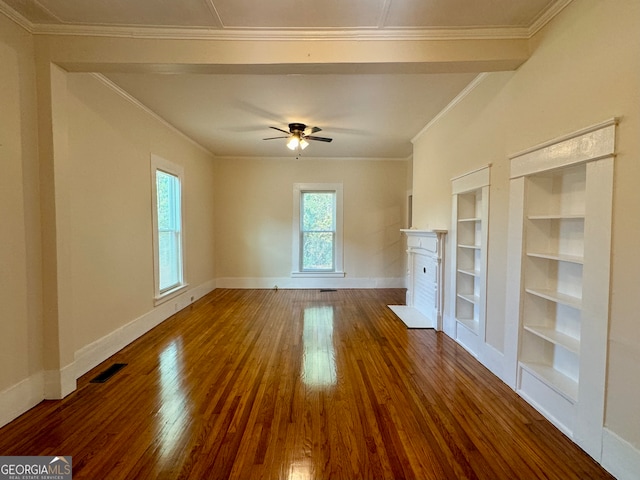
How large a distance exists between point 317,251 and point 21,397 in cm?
493

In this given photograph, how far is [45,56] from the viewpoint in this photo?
212cm

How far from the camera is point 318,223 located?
6.37 metres

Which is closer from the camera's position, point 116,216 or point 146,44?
point 146,44

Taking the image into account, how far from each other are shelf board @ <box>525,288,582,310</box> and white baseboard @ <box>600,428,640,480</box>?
70 cm

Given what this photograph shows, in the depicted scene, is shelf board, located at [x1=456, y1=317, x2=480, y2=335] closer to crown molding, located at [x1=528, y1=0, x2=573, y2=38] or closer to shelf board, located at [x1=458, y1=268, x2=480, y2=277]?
shelf board, located at [x1=458, y1=268, x2=480, y2=277]

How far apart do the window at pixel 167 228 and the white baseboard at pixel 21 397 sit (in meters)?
1.76

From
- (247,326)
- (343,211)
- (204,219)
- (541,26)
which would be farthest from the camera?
(343,211)

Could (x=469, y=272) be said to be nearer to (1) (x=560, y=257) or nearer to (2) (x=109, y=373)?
(1) (x=560, y=257)

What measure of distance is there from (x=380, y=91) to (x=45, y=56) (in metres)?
2.89

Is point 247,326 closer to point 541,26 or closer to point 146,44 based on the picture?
point 146,44

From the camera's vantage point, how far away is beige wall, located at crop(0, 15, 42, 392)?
193 centimetres

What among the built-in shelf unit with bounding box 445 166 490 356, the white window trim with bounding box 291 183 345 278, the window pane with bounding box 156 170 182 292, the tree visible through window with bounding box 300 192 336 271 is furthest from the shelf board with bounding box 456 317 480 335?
the window pane with bounding box 156 170 182 292

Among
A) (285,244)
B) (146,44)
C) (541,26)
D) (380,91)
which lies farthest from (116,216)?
(541,26)

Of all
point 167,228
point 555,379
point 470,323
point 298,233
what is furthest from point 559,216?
point 298,233
